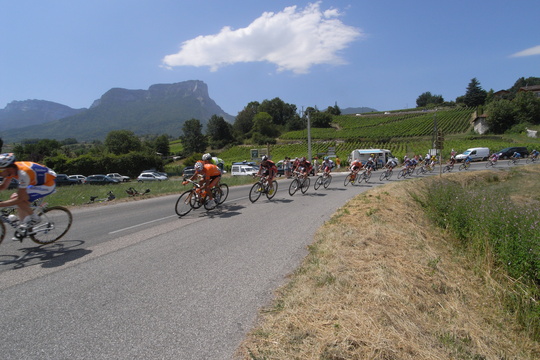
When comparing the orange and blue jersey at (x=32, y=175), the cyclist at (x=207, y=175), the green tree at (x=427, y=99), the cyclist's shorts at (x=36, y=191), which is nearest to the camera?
the orange and blue jersey at (x=32, y=175)

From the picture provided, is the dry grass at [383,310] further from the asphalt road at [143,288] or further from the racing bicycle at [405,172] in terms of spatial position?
the racing bicycle at [405,172]

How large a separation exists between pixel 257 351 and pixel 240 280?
173 cm

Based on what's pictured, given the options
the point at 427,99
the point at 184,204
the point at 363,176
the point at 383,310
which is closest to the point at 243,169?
the point at 363,176

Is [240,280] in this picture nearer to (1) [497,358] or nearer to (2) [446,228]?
(1) [497,358]

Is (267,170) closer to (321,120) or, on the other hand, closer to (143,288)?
(143,288)

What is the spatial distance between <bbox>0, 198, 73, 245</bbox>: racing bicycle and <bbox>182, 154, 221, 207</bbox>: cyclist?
3.77m

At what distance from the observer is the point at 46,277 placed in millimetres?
4508

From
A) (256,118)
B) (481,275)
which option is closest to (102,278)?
(481,275)

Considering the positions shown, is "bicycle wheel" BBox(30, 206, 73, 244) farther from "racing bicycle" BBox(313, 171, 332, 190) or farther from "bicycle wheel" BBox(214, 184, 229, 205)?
"racing bicycle" BBox(313, 171, 332, 190)

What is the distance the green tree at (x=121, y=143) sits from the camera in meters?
101

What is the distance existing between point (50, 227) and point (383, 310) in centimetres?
645

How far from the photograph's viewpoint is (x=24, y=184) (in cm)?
569

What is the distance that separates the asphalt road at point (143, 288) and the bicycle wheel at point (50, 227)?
0.23 metres

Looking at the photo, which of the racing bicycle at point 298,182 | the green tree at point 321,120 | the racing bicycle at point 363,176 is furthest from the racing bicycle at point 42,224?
the green tree at point 321,120
